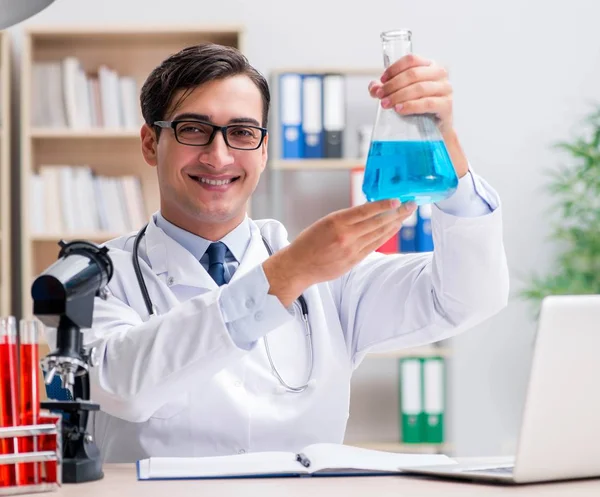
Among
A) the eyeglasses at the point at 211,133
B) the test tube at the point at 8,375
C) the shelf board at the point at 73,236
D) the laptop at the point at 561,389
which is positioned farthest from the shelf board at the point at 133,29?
the laptop at the point at 561,389

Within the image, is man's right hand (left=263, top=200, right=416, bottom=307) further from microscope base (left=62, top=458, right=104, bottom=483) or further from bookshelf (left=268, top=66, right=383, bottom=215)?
bookshelf (left=268, top=66, right=383, bottom=215)

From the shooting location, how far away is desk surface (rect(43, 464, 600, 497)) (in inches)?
42.7

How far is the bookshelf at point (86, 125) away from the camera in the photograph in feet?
12.0

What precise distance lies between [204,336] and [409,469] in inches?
13.7

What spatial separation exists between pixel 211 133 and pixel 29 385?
28.2 inches

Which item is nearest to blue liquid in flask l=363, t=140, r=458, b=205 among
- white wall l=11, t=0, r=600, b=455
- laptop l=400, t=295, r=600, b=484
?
laptop l=400, t=295, r=600, b=484

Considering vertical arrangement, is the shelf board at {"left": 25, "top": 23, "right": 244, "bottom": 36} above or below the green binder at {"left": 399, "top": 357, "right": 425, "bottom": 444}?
above

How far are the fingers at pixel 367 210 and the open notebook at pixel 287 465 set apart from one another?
331 mm

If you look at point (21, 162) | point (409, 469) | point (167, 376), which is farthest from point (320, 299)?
point (21, 162)

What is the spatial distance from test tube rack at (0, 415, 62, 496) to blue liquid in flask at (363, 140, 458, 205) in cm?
51

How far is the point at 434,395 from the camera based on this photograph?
3684mm

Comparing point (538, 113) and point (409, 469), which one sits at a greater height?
point (538, 113)

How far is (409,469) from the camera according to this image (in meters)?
1.21

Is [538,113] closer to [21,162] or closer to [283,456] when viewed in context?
[21,162]
